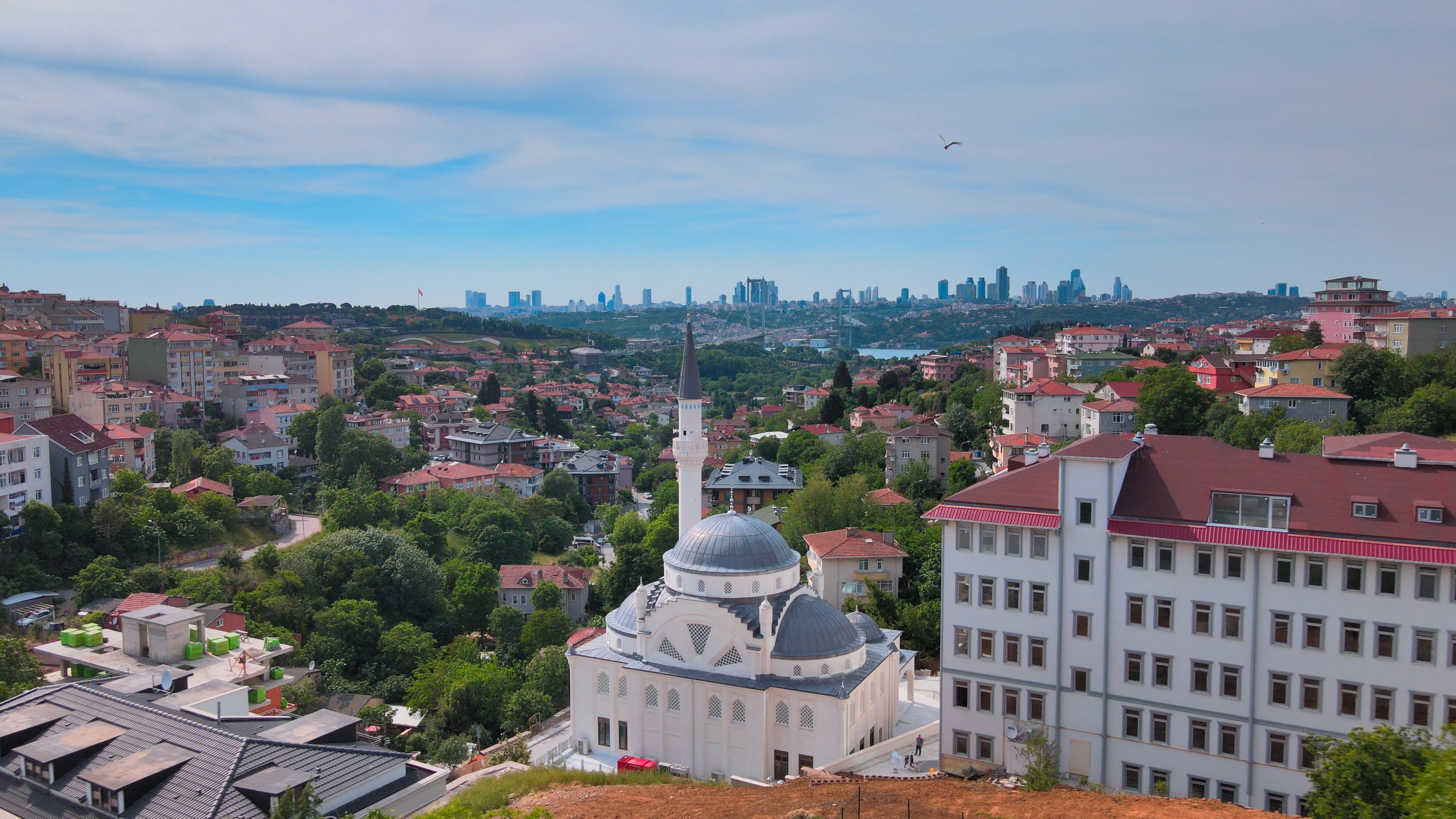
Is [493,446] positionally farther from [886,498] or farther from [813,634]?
[813,634]

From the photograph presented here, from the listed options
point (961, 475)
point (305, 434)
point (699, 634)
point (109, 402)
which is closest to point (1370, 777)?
point (699, 634)

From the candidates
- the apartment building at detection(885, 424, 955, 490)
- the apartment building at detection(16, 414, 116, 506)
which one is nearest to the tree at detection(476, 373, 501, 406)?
the apartment building at detection(16, 414, 116, 506)

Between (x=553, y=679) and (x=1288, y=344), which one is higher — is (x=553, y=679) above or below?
below

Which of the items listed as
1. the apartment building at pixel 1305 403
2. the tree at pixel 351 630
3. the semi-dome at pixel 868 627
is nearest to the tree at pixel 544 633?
the tree at pixel 351 630

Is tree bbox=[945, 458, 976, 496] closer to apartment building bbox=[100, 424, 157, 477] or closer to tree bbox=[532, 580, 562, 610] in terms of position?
tree bbox=[532, 580, 562, 610]

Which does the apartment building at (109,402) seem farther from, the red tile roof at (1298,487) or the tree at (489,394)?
the red tile roof at (1298,487)

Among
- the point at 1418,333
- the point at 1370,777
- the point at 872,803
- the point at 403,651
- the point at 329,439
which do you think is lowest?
the point at 403,651

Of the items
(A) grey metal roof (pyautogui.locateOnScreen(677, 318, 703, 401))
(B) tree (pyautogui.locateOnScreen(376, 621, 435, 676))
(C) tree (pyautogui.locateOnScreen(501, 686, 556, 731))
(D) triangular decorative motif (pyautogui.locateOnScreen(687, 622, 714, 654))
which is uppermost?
(A) grey metal roof (pyautogui.locateOnScreen(677, 318, 703, 401))
